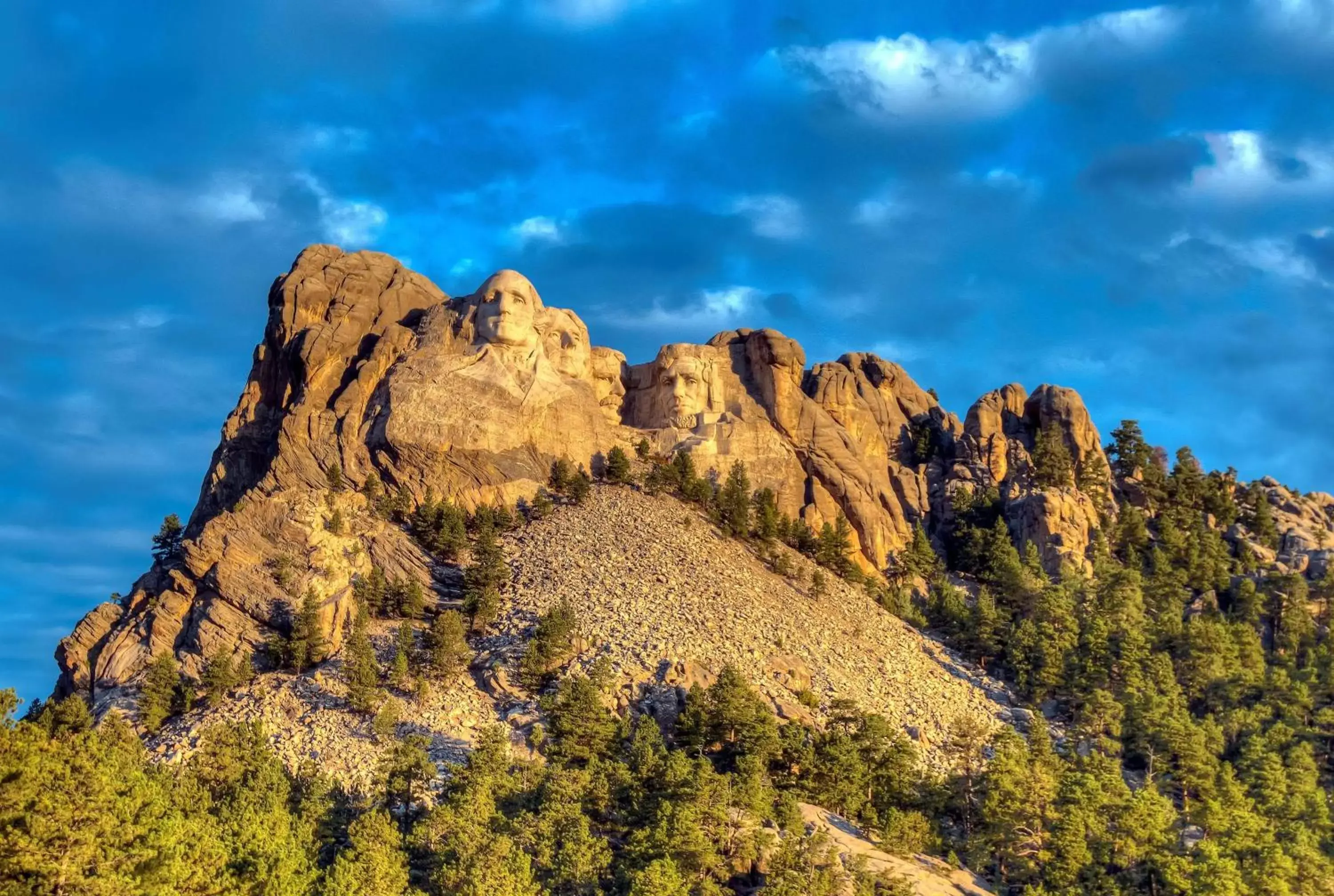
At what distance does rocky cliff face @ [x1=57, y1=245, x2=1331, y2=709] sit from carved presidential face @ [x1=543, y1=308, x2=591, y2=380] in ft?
0.57

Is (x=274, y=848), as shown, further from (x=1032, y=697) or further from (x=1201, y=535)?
(x=1201, y=535)

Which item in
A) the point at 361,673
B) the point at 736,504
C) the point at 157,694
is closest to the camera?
the point at 361,673

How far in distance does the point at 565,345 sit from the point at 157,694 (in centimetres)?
5180

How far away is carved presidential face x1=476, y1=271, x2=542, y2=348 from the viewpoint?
11444 cm

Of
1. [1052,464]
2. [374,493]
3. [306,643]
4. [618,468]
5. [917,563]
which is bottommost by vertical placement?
[306,643]

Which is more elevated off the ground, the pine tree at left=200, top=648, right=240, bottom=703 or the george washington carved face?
the george washington carved face

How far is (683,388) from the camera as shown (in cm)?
12694

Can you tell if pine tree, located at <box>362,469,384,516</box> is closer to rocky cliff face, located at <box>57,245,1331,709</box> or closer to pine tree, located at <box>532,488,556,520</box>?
rocky cliff face, located at <box>57,245,1331,709</box>

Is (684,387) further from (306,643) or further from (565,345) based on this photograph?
(306,643)

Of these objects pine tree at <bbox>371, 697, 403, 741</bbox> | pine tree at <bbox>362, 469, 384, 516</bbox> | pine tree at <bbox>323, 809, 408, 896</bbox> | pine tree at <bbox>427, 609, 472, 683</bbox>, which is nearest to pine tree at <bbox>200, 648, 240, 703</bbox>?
pine tree at <bbox>371, 697, 403, 741</bbox>

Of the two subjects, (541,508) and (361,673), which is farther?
(541,508)

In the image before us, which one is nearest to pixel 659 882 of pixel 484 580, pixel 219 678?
pixel 219 678

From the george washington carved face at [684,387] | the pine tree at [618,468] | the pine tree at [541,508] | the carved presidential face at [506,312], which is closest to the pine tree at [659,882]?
the pine tree at [541,508]

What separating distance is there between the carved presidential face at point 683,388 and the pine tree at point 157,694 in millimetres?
55014
